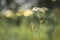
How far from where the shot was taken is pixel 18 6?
0.96 m

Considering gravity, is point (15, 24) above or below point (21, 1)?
below

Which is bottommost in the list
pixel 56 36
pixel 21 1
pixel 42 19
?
pixel 56 36

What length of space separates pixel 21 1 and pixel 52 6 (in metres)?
0.19

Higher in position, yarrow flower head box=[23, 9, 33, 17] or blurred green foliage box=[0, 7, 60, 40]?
yarrow flower head box=[23, 9, 33, 17]

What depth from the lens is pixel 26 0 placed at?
0.95 meters

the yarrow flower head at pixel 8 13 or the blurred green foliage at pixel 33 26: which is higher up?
the yarrow flower head at pixel 8 13

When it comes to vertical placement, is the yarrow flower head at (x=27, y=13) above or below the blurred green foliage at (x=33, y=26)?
above

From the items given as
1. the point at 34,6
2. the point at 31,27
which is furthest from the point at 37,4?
the point at 31,27

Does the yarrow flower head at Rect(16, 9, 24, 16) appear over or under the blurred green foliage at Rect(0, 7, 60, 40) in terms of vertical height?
over

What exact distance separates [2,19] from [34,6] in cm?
21

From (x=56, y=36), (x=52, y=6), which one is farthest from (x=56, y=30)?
(x=52, y=6)

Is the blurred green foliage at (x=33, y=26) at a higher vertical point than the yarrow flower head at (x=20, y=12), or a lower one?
lower

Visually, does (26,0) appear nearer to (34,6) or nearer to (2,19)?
(34,6)

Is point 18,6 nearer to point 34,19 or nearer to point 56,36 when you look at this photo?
point 34,19
